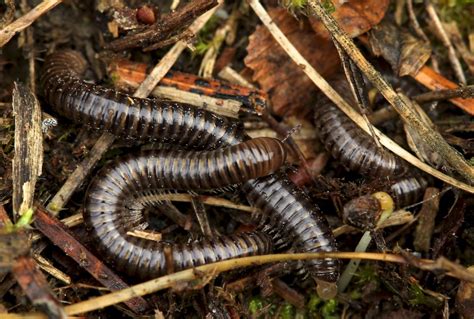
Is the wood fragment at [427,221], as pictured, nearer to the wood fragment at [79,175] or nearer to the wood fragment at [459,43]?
the wood fragment at [459,43]

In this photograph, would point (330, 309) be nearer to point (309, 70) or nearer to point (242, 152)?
point (242, 152)

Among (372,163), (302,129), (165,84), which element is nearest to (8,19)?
(165,84)

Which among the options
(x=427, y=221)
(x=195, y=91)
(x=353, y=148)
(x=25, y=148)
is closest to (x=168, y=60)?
(x=195, y=91)

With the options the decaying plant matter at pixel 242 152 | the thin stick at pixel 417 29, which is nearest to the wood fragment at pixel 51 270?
the decaying plant matter at pixel 242 152

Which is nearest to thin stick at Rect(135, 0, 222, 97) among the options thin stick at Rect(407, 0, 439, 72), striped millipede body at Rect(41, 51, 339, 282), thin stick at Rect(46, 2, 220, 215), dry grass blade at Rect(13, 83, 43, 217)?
thin stick at Rect(46, 2, 220, 215)

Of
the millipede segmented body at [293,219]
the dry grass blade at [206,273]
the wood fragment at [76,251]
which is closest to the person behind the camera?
the dry grass blade at [206,273]
